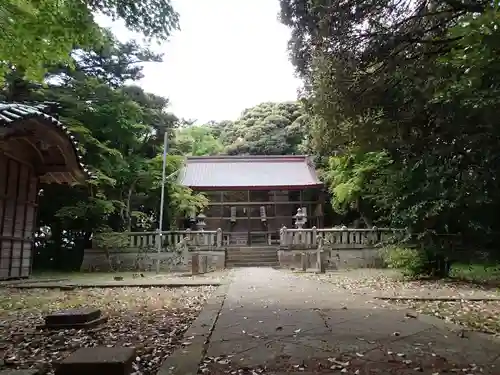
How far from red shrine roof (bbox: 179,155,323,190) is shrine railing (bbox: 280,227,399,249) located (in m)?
4.45

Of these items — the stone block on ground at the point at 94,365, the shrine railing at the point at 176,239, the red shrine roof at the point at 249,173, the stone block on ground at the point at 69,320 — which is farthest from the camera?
the red shrine roof at the point at 249,173

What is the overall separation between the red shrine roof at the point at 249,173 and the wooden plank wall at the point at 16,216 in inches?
448

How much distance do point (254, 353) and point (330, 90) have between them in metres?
5.89

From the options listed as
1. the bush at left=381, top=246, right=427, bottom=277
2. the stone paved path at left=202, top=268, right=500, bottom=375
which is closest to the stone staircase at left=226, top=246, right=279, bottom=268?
the bush at left=381, top=246, right=427, bottom=277

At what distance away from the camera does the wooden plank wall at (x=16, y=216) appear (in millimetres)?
9773

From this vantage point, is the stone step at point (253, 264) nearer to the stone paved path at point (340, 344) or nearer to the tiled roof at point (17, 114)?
the tiled roof at point (17, 114)

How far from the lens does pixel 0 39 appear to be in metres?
3.93

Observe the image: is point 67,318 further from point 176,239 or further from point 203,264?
point 176,239

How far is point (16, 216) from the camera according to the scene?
33.9ft

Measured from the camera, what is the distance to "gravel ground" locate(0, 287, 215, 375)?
357cm

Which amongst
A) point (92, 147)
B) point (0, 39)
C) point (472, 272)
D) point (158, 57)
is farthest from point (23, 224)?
point (472, 272)

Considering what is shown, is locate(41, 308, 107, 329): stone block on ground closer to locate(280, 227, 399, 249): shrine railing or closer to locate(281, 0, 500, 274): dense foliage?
locate(281, 0, 500, 274): dense foliage

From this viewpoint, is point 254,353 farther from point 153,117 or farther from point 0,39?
point 153,117

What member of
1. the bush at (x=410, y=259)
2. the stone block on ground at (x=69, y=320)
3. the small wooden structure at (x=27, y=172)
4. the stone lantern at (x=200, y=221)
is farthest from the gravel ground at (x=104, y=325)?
the stone lantern at (x=200, y=221)
